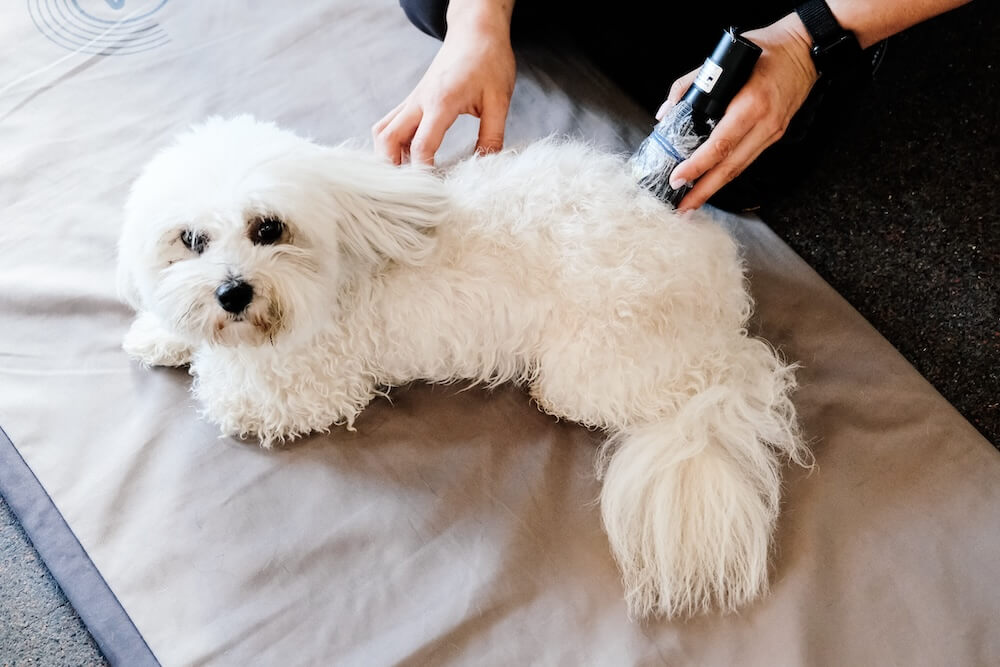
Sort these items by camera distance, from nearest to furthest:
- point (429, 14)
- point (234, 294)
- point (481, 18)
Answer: point (234, 294) → point (481, 18) → point (429, 14)

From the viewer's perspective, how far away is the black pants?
1317 millimetres

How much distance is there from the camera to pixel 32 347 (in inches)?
46.3

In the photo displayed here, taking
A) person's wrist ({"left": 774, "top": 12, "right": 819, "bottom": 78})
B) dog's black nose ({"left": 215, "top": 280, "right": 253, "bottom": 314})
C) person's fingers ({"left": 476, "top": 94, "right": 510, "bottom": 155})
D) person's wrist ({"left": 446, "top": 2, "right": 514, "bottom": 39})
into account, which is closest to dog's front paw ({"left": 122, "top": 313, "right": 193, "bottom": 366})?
dog's black nose ({"left": 215, "top": 280, "right": 253, "bottom": 314})

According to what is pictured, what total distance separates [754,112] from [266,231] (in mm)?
634

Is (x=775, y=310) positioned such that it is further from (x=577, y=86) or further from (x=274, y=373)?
(x=274, y=373)

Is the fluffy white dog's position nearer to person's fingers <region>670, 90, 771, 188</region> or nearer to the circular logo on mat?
person's fingers <region>670, 90, 771, 188</region>

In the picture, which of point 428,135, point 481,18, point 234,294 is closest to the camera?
Answer: point 234,294

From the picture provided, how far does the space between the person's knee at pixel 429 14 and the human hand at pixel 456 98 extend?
0.19 m

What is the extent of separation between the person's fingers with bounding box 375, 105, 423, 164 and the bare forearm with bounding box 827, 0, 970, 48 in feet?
1.97

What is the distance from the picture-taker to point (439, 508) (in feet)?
3.47

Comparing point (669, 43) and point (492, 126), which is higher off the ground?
point (492, 126)

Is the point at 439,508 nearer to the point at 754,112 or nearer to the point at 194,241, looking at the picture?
the point at 194,241

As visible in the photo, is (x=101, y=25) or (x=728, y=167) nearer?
(x=728, y=167)

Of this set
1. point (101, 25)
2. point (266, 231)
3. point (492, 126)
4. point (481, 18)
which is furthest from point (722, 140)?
point (101, 25)
